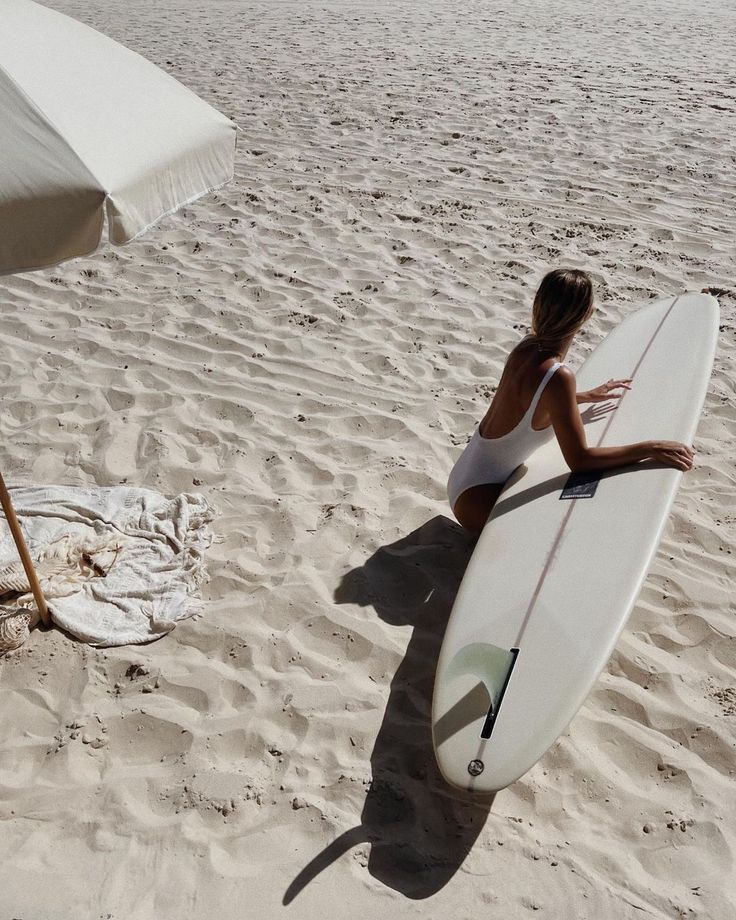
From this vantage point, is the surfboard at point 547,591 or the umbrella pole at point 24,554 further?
the umbrella pole at point 24,554

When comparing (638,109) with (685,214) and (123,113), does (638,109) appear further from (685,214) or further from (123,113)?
(123,113)

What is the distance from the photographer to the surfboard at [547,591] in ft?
7.98

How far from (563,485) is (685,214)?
169 inches

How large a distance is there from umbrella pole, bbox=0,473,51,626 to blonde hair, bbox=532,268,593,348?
1.96 meters

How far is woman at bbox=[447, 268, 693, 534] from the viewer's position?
3.01 metres

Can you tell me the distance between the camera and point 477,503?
3.39 m

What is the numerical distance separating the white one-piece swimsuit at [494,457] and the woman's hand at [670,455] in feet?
1.29

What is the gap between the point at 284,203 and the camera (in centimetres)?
678

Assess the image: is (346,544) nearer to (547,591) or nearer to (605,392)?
(547,591)

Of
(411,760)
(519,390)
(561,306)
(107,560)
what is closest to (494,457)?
(519,390)

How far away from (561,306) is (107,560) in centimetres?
204

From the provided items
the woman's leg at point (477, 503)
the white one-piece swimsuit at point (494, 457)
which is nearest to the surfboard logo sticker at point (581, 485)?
the white one-piece swimsuit at point (494, 457)

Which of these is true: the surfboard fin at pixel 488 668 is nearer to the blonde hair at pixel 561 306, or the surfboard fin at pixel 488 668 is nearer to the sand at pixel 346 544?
the sand at pixel 346 544

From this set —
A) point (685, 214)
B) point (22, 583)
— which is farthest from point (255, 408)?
point (685, 214)
